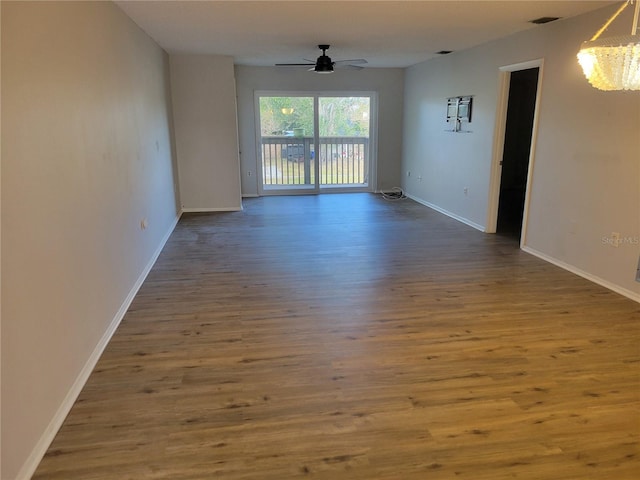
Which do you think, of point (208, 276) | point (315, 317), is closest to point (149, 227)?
point (208, 276)

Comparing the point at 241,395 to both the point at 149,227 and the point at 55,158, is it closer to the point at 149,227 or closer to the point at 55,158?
the point at 55,158

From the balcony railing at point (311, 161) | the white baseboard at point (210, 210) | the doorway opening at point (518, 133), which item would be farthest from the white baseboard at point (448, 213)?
the white baseboard at point (210, 210)

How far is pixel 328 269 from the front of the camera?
4.32 m

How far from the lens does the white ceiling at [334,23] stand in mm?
3627

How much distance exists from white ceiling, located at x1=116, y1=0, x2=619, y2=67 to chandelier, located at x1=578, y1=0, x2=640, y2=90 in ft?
5.23

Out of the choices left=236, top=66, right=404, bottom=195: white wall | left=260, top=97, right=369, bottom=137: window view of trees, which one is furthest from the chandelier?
left=260, top=97, right=369, bottom=137: window view of trees

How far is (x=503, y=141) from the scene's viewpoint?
5.43 m

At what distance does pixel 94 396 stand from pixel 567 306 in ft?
10.9

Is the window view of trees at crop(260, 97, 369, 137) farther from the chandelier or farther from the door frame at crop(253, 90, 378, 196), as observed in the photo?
the chandelier

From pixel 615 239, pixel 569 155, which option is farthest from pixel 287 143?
pixel 615 239

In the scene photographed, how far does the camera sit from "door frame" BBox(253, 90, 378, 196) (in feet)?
26.2

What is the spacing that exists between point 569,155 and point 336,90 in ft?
15.9

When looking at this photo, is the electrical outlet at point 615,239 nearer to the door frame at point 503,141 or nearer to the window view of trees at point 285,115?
the door frame at point 503,141

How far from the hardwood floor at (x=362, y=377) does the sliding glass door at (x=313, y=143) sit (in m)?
4.21
